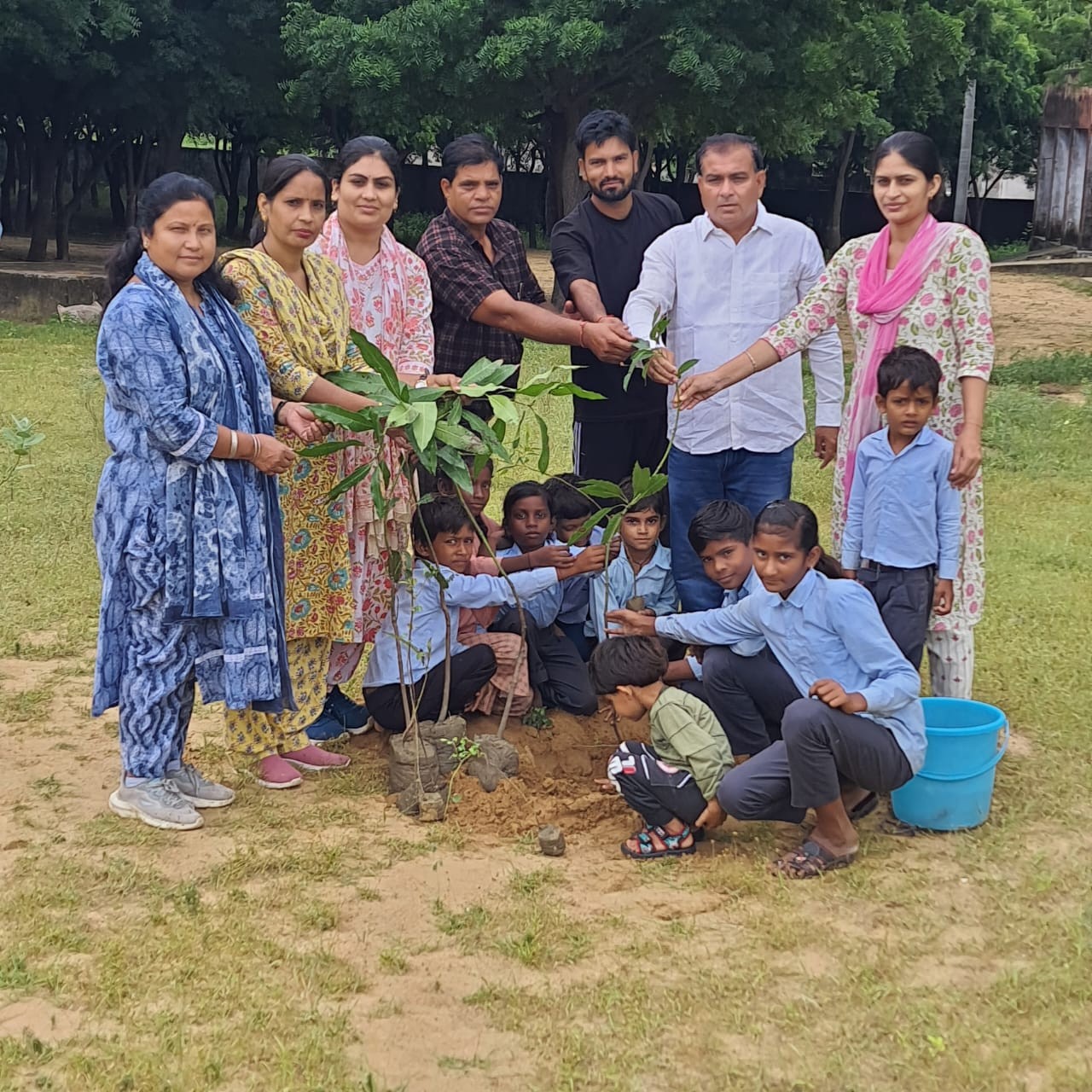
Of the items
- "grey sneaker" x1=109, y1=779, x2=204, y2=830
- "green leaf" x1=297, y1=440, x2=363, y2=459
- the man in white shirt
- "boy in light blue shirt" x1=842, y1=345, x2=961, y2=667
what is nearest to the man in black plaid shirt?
the man in white shirt

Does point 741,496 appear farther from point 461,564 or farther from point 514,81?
point 514,81

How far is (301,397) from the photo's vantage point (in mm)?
3994

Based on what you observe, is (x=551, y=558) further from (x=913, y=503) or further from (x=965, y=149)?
(x=965, y=149)

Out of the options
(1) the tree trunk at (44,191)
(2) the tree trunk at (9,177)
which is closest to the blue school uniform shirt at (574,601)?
(1) the tree trunk at (44,191)

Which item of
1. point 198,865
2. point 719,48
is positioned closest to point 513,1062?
point 198,865

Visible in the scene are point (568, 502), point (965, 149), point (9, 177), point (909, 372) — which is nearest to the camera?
point (909, 372)

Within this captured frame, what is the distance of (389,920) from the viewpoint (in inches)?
130

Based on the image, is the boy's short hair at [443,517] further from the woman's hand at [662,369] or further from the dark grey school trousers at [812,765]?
the dark grey school trousers at [812,765]

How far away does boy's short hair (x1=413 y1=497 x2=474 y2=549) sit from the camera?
432 centimetres

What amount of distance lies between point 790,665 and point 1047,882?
0.82 meters

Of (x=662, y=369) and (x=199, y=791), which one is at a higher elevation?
(x=662, y=369)

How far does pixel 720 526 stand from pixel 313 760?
140 centimetres

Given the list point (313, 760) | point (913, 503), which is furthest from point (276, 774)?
point (913, 503)

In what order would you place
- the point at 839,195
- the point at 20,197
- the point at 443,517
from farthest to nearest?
the point at 839,195, the point at 20,197, the point at 443,517
